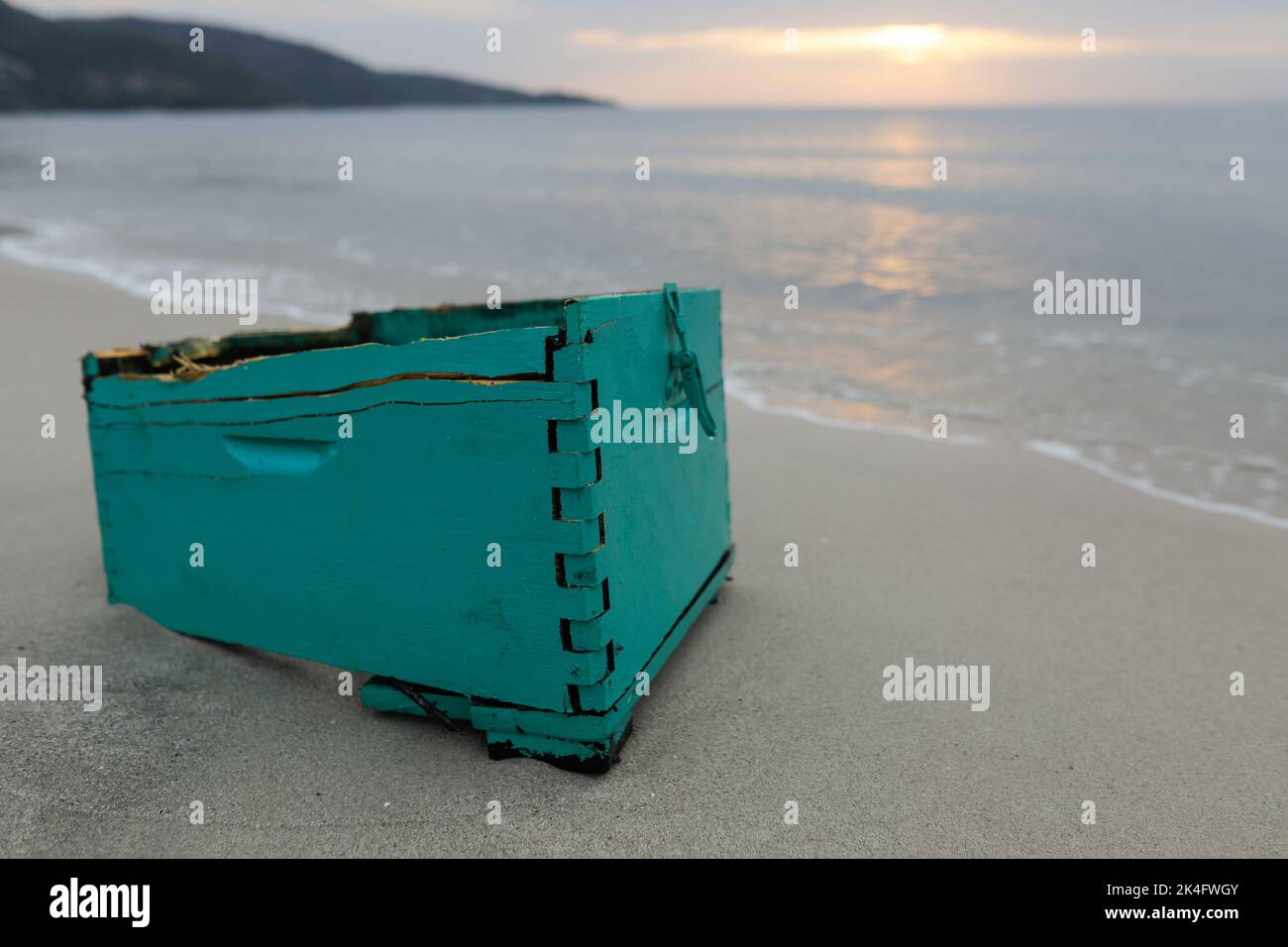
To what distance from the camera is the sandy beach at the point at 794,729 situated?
223 centimetres

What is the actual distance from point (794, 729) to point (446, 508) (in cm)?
114

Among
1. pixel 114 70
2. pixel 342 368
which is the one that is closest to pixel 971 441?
Result: pixel 342 368

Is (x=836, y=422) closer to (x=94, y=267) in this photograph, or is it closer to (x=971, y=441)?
(x=971, y=441)

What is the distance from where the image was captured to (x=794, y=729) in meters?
2.68

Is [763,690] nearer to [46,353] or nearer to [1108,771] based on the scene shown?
[1108,771]

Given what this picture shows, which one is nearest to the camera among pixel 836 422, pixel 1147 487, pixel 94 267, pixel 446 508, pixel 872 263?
pixel 446 508

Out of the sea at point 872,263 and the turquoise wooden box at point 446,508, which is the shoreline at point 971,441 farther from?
the turquoise wooden box at point 446,508

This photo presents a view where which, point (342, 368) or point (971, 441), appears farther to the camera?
point (971, 441)

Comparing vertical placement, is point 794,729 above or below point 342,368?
below

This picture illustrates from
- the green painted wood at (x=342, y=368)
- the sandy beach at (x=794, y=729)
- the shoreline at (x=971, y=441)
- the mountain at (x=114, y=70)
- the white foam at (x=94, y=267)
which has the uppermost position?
the mountain at (x=114, y=70)

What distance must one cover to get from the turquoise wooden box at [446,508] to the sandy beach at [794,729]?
0.56ft

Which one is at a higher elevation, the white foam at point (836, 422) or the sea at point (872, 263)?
the sea at point (872, 263)

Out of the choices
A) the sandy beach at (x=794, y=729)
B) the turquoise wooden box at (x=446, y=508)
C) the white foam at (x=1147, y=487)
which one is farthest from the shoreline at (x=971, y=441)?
the turquoise wooden box at (x=446, y=508)
